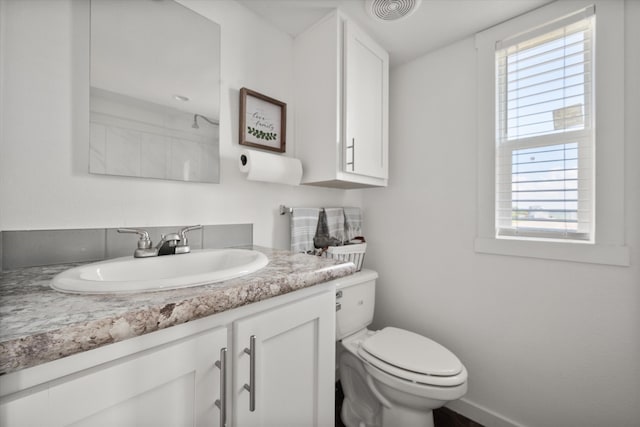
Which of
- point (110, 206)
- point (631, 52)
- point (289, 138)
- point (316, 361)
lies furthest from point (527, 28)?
point (110, 206)

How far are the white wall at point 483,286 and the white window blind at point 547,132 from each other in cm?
12

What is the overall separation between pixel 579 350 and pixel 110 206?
2.00 m

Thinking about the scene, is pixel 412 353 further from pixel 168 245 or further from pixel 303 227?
pixel 168 245

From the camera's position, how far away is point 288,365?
2.43 feet

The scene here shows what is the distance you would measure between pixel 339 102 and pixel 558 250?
48.8 inches

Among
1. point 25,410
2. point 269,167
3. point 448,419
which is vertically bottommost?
point 448,419

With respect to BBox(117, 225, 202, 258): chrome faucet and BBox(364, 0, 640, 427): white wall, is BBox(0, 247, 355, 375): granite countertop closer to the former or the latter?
BBox(117, 225, 202, 258): chrome faucet

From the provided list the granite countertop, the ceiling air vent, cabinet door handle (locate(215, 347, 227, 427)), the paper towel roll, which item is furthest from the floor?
the ceiling air vent

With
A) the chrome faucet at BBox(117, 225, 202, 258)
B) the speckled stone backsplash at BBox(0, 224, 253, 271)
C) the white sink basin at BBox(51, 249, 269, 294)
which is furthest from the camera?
the chrome faucet at BBox(117, 225, 202, 258)

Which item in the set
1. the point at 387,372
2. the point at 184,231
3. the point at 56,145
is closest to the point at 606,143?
the point at 387,372

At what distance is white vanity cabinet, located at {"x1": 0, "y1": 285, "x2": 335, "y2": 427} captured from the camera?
1.32 ft

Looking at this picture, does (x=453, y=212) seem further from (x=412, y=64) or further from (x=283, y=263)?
(x=283, y=263)

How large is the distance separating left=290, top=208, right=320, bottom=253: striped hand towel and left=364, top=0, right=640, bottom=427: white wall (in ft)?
1.91

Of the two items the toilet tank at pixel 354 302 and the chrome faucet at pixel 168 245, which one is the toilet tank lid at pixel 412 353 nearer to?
the toilet tank at pixel 354 302
